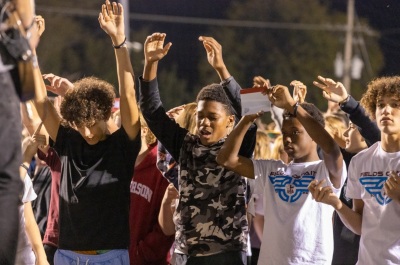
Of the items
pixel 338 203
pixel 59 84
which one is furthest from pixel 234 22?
pixel 338 203

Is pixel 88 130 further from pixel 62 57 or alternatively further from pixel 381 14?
pixel 62 57

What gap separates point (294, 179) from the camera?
5293mm

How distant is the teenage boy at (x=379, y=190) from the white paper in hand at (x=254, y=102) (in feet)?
1.60

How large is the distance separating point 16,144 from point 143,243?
2639 millimetres

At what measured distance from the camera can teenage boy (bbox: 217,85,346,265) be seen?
16.7 ft

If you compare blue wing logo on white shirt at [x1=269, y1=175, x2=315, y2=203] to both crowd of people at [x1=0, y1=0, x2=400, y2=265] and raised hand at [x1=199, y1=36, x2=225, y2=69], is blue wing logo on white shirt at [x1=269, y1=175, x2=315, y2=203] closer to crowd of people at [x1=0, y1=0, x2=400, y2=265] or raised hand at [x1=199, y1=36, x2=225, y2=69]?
crowd of people at [x1=0, y1=0, x2=400, y2=265]

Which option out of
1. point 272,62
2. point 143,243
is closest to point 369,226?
point 143,243

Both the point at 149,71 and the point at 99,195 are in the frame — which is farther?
the point at 149,71

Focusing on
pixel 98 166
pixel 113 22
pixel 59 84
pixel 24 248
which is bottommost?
pixel 24 248

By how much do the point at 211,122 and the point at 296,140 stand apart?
1.64ft

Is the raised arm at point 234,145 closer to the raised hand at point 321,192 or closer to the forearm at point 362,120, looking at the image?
the raised hand at point 321,192

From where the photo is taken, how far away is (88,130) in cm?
537

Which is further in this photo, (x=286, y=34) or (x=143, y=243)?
(x=286, y=34)

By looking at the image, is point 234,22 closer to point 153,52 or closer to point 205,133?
point 153,52
